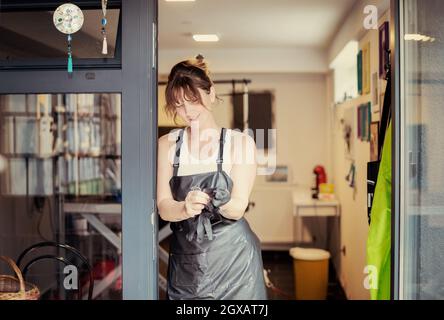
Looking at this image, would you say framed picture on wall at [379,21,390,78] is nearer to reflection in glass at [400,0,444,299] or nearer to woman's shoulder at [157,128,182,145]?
reflection in glass at [400,0,444,299]

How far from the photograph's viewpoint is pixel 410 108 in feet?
6.86

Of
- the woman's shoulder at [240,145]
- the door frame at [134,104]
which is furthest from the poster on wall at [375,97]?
the door frame at [134,104]

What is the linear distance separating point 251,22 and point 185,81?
0.41m

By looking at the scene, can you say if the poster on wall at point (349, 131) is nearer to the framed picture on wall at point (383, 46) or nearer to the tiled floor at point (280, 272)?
the framed picture on wall at point (383, 46)

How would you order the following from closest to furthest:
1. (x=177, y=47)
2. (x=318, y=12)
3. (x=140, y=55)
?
(x=140, y=55)
(x=177, y=47)
(x=318, y=12)

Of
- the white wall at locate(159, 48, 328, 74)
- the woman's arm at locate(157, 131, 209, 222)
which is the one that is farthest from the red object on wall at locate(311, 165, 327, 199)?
the woman's arm at locate(157, 131, 209, 222)

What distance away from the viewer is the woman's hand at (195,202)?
6.98 feet

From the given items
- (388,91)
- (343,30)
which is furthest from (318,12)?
(388,91)

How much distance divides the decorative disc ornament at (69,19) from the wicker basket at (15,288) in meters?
0.88

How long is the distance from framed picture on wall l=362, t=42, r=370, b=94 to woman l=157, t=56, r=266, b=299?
945mm

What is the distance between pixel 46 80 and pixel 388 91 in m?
1.41

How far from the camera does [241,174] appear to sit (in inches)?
85.2
